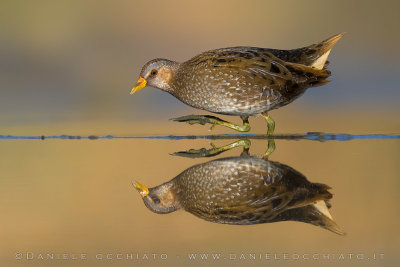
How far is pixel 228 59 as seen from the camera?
8930 millimetres

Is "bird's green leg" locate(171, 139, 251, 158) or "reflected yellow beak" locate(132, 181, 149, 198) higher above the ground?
"bird's green leg" locate(171, 139, 251, 158)

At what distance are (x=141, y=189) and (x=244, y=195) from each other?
100 centimetres

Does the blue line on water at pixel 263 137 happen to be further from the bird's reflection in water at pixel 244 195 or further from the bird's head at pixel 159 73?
the bird's reflection in water at pixel 244 195

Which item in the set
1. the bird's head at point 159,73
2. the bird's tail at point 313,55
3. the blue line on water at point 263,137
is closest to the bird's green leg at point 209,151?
the blue line on water at point 263,137

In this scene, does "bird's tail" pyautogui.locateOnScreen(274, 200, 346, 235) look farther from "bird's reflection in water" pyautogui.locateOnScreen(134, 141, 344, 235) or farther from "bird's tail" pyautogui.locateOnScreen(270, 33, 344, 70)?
"bird's tail" pyautogui.locateOnScreen(270, 33, 344, 70)

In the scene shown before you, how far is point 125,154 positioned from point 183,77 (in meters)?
1.41

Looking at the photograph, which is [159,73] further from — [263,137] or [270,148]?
[270,148]

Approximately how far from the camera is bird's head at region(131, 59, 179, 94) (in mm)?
9391

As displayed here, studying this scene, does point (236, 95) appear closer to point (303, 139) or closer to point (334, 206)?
point (303, 139)

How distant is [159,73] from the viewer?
945cm

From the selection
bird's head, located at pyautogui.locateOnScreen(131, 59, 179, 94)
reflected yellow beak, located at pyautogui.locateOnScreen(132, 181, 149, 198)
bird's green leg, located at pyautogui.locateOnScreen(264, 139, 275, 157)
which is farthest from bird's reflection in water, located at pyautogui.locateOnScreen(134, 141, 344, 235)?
bird's head, located at pyautogui.locateOnScreen(131, 59, 179, 94)

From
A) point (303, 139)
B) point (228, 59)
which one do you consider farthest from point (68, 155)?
point (303, 139)

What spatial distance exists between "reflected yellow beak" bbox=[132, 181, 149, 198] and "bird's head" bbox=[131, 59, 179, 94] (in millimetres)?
3004

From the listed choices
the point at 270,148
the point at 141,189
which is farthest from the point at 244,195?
the point at 270,148
